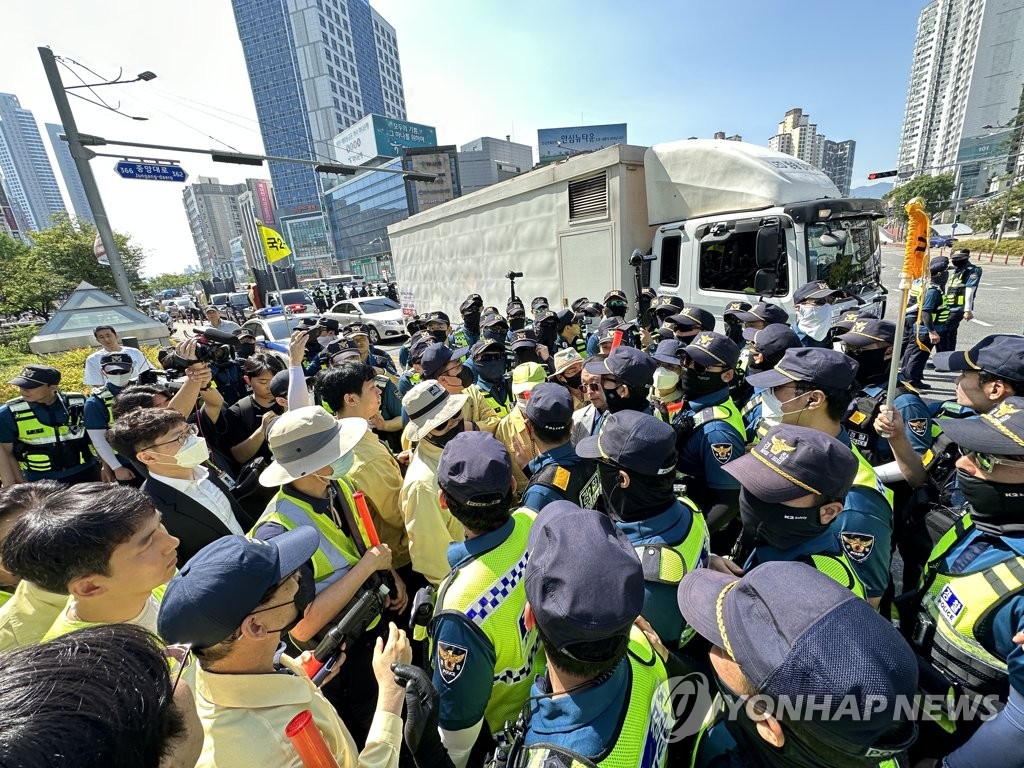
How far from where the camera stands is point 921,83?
11031cm

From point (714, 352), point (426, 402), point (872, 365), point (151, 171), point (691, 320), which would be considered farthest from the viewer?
point (151, 171)

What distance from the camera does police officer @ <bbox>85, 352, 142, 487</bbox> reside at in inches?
138

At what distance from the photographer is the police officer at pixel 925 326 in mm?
6012

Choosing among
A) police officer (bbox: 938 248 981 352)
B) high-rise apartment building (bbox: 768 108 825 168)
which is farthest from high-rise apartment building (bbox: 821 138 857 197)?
police officer (bbox: 938 248 981 352)

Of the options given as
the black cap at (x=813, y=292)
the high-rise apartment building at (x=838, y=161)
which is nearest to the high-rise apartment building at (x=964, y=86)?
the high-rise apartment building at (x=838, y=161)

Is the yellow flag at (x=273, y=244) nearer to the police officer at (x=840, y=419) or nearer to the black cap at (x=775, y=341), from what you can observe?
the black cap at (x=775, y=341)

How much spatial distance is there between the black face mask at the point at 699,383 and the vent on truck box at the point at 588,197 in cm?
595

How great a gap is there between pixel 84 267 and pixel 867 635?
112 ft

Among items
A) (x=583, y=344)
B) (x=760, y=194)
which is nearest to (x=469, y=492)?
(x=583, y=344)

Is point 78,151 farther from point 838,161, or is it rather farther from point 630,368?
point 838,161

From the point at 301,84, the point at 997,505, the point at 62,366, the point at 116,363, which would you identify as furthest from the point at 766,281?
the point at 301,84

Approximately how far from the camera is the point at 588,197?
8.44m

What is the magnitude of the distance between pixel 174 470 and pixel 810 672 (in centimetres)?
305

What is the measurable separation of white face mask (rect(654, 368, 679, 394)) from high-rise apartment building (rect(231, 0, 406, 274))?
96764 mm
